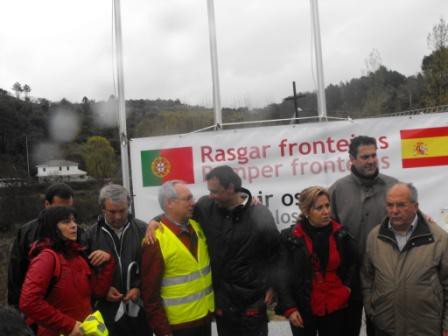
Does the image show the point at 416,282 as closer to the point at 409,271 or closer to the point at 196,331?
the point at 409,271

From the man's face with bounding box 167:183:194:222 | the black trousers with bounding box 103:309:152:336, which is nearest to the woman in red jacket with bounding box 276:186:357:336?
the man's face with bounding box 167:183:194:222

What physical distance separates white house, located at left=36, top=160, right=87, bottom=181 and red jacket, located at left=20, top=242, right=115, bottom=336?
44.6 ft

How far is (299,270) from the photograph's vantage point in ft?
8.95

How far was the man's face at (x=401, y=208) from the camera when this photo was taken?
8.39 ft

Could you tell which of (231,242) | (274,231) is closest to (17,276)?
(231,242)

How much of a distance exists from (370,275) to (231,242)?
0.90 meters

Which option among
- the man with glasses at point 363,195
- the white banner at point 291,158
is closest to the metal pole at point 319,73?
the white banner at point 291,158

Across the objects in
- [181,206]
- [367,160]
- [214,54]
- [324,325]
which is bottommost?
[324,325]

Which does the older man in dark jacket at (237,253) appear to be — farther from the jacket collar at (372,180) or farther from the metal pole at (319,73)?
the metal pole at (319,73)

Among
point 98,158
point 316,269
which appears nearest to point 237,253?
point 316,269

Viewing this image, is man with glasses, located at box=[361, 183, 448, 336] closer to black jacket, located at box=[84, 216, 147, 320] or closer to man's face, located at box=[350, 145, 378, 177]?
man's face, located at box=[350, 145, 378, 177]

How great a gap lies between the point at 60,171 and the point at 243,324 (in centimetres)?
1599

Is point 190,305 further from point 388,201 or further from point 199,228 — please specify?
point 388,201

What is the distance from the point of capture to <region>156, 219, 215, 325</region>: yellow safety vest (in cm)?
265
